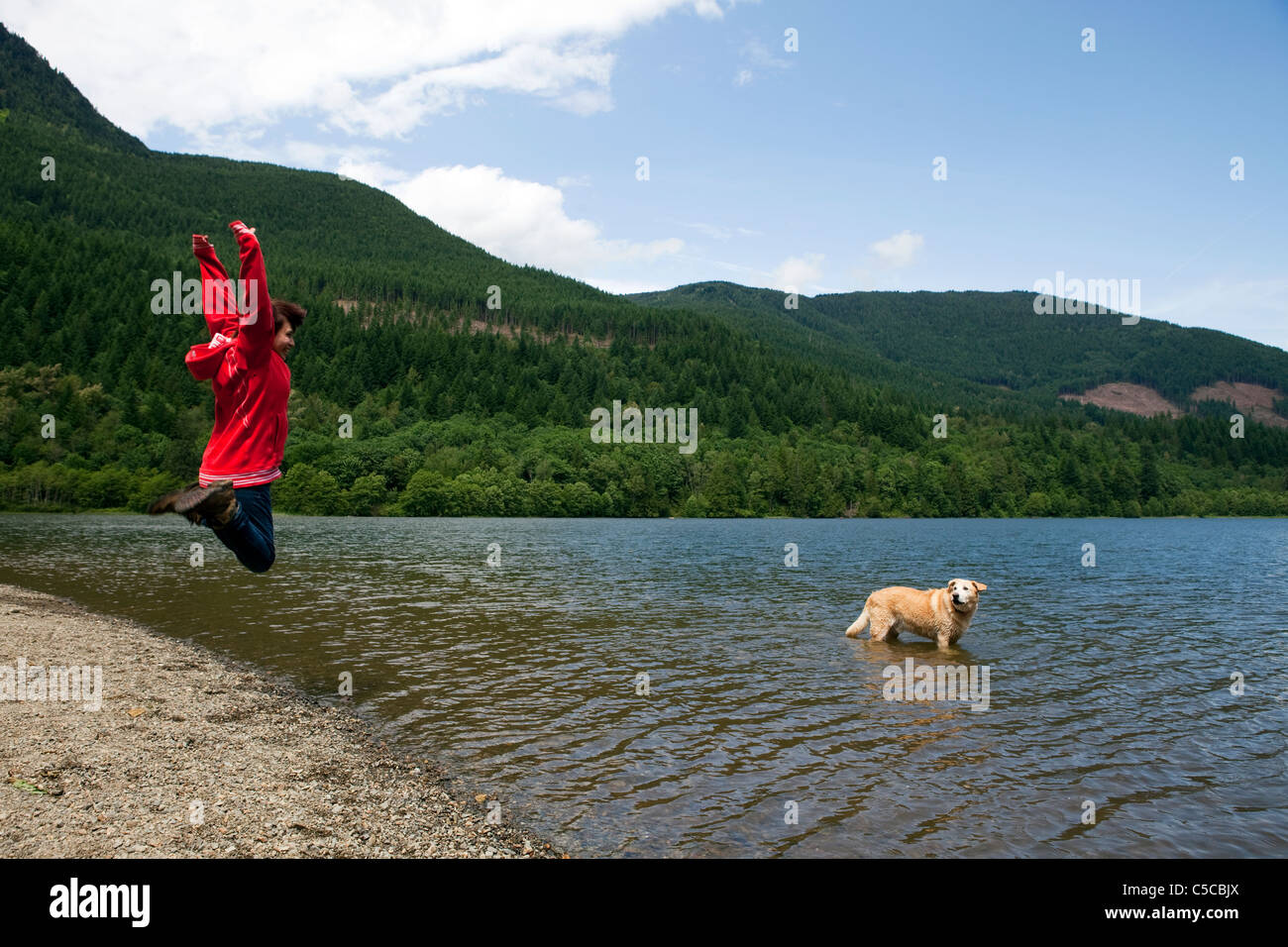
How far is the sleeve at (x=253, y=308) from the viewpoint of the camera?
5.81m

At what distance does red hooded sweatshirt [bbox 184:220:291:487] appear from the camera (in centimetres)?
611

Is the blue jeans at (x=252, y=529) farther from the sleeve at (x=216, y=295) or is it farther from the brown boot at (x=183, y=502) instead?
the sleeve at (x=216, y=295)

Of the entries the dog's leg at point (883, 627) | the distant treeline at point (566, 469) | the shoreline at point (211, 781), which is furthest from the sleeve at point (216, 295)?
the distant treeline at point (566, 469)

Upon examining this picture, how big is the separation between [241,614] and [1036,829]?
898 inches

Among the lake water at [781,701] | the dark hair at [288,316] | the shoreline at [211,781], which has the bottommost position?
the lake water at [781,701]

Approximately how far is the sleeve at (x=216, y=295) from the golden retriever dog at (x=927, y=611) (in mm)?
16267

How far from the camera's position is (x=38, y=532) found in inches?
2446

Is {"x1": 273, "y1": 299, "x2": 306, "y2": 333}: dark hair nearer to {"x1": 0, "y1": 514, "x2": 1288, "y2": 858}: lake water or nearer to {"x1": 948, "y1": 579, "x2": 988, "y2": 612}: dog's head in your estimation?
{"x1": 0, "y1": 514, "x2": 1288, "y2": 858}: lake water

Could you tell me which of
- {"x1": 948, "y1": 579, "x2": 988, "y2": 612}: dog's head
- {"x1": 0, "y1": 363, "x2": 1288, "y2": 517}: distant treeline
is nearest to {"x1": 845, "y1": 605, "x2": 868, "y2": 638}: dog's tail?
{"x1": 948, "y1": 579, "x2": 988, "y2": 612}: dog's head

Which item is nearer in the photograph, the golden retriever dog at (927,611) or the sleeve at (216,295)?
the sleeve at (216,295)

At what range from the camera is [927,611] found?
19016 millimetres

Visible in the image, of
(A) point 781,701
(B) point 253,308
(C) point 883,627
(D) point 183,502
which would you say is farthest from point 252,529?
(C) point 883,627
